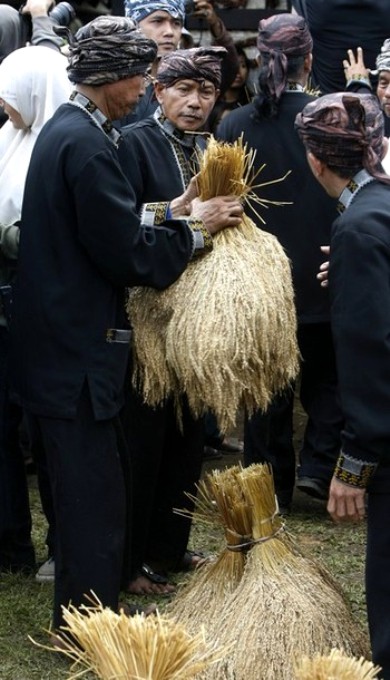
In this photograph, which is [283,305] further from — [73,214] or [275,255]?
[73,214]

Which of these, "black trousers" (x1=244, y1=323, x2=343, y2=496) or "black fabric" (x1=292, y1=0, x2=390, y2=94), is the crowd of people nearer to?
"black trousers" (x1=244, y1=323, x2=343, y2=496)

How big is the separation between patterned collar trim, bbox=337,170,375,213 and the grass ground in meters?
1.22

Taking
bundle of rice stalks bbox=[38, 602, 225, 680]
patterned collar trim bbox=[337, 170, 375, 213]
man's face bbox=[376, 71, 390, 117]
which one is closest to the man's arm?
man's face bbox=[376, 71, 390, 117]

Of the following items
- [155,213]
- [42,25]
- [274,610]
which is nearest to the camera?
[274,610]

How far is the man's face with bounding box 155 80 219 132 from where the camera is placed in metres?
5.22

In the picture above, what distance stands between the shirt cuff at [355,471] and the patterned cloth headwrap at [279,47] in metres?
2.56

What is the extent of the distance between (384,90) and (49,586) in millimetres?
2597

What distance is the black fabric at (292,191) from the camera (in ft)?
20.1

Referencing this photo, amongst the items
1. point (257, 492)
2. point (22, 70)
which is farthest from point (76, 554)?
point (22, 70)

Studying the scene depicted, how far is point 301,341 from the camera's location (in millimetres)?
6383

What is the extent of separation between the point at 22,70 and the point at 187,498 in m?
1.74

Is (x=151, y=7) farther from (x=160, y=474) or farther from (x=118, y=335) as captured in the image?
(x=118, y=335)

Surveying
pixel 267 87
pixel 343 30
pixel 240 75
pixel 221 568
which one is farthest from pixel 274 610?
pixel 240 75

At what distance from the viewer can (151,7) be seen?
6.60 metres
